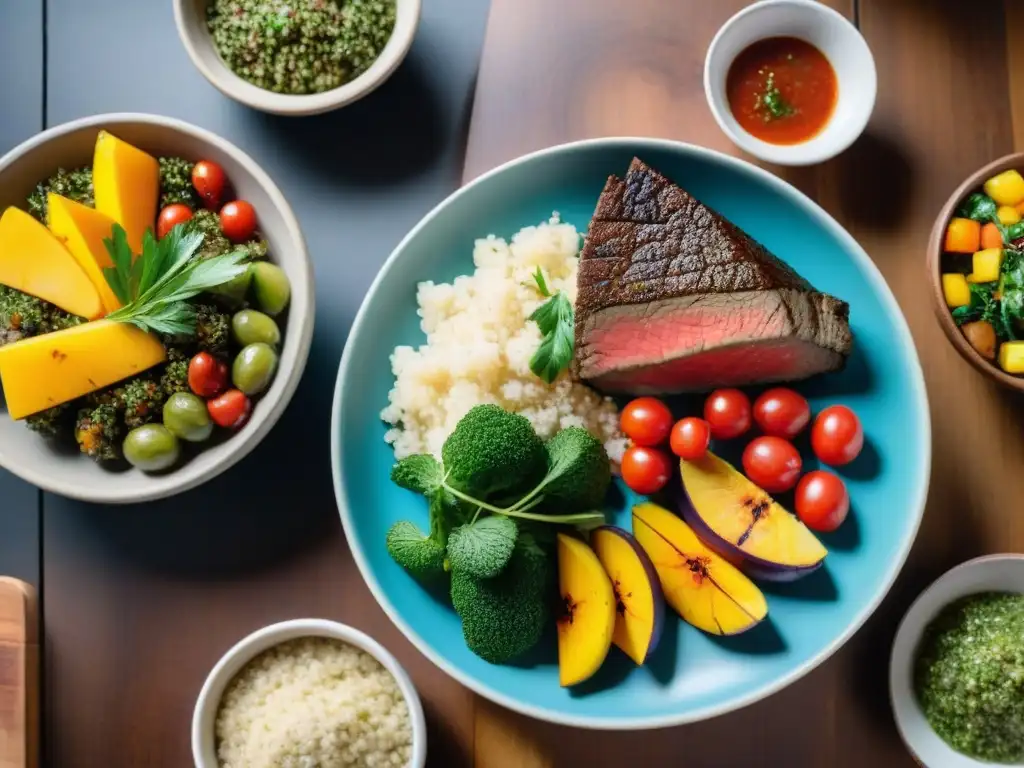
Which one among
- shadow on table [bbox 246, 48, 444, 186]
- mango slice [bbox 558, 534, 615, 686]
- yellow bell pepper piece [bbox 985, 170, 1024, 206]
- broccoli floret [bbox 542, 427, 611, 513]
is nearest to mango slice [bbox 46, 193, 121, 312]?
shadow on table [bbox 246, 48, 444, 186]

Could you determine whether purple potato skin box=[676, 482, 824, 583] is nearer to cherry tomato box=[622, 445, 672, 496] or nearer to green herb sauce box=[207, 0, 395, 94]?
cherry tomato box=[622, 445, 672, 496]

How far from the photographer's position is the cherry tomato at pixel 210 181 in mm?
2018

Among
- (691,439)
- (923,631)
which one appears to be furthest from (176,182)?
(923,631)

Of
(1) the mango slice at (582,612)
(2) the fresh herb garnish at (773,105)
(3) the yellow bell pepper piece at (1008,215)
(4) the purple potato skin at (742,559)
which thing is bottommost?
(1) the mango slice at (582,612)

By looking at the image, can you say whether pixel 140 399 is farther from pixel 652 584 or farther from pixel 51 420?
pixel 652 584

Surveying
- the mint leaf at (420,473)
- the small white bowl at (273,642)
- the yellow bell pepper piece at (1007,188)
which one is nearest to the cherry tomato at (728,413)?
the mint leaf at (420,473)

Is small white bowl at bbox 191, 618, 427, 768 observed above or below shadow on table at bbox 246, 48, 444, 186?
below

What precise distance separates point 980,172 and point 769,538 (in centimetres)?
92

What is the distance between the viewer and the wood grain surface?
7.12 feet

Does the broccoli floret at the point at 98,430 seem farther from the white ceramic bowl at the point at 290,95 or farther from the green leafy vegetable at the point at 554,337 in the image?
the green leafy vegetable at the point at 554,337

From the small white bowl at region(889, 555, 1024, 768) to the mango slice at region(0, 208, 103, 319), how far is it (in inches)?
72.6

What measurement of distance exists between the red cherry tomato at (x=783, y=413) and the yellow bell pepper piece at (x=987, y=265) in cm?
48

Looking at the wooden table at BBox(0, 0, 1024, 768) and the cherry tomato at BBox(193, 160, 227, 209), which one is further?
the wooden table at BBox(0, 0, 1024, 768)

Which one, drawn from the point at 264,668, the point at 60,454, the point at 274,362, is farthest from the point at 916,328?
the point at 60,454
